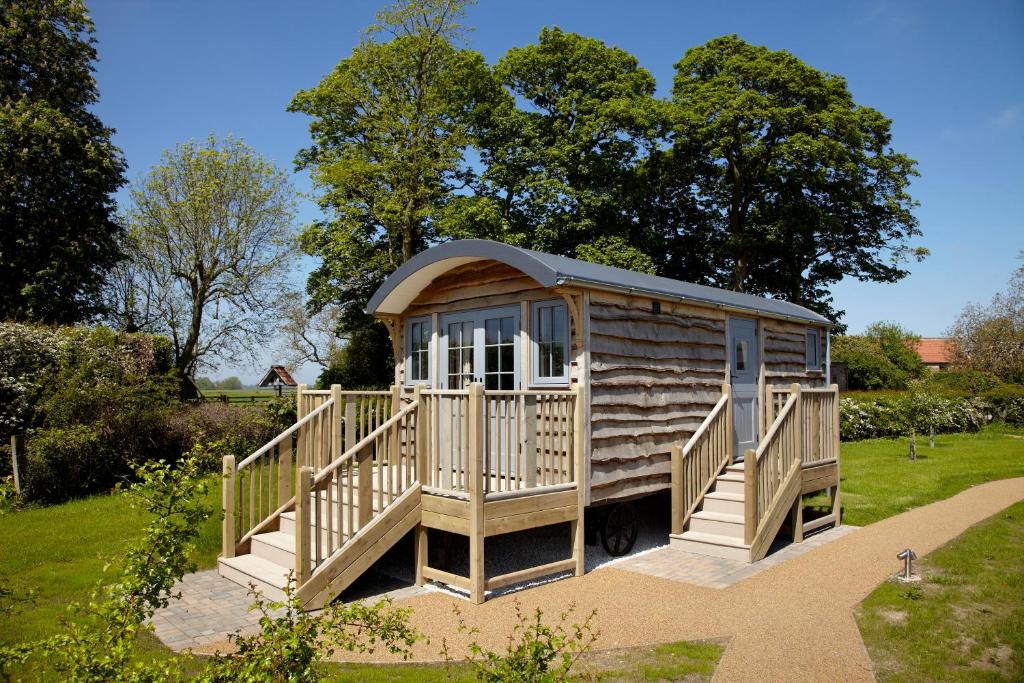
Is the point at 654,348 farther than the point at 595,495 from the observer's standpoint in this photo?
Yes

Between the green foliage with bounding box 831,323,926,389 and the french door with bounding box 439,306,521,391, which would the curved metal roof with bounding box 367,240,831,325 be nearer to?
the french door with bounding box 439,306,521,391

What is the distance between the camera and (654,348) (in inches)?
352

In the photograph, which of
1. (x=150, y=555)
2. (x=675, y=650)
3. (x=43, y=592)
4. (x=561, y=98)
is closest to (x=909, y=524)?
(x=675, y=650)

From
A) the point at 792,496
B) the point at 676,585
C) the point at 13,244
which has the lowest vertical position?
the point at 676,585

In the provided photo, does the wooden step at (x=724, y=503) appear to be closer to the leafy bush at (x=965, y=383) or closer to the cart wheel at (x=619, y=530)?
the cart wheel at (x=619, y=530)

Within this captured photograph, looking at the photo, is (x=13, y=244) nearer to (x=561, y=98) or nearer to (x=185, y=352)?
(x=185, y=352)

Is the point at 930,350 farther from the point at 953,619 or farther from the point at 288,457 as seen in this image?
the point at 288,457

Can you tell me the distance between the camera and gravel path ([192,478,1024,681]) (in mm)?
5211

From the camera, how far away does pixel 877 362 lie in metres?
34.4

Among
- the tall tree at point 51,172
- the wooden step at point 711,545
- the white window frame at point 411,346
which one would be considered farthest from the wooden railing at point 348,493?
the tall tree at point 51,172

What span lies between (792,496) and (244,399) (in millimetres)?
19546

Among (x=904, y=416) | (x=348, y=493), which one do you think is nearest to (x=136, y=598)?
(x=348, y=493)

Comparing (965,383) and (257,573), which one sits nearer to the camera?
(257,573)

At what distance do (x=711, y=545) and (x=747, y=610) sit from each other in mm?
2047
